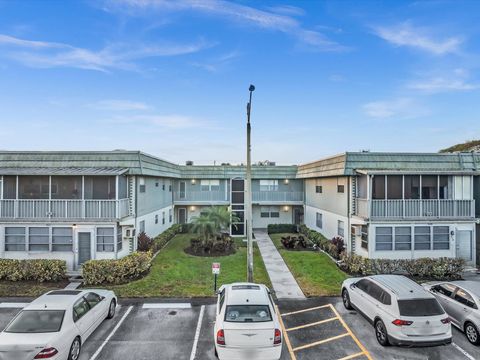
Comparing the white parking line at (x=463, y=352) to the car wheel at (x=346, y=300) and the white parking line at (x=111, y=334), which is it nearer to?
the car wheel at (x=346, y=300)

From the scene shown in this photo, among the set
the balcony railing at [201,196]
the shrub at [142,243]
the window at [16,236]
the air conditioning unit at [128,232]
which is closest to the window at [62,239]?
the window at [16,236]

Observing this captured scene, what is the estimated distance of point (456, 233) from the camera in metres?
15.2

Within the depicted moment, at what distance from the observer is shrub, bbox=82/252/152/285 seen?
41.5 ft

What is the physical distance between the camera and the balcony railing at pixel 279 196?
27359mm

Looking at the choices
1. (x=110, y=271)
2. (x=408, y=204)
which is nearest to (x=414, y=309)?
(x=408, y=204)

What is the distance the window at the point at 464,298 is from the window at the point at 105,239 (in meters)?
14.8

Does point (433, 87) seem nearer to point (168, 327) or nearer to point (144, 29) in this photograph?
point (144, 29)

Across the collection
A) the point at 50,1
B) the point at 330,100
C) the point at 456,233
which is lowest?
the point at 456,233

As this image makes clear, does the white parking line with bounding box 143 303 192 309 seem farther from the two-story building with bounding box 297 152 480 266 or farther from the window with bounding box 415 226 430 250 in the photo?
the window with bounding box 415 226 430 250

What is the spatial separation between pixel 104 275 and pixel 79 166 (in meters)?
6.62

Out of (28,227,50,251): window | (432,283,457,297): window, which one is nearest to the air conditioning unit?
(28,227,50,251): window

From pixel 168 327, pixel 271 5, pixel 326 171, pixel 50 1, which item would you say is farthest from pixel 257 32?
pixel 168 327

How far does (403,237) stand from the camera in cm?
1492

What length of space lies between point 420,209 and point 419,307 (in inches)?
357
